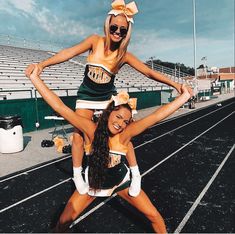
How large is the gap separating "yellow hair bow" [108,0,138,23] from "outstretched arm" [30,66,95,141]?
3.47ft

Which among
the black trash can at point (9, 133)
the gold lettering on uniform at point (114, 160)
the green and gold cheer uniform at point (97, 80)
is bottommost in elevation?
the black trash can at point (9, 133)

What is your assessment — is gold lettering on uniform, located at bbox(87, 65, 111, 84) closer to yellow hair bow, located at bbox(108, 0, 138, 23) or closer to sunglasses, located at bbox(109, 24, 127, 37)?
sunglasses, located at bbox(109, 24, 127, 37)

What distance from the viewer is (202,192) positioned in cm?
481

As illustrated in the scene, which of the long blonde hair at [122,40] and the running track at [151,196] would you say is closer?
the long blonde hair at [122,40]

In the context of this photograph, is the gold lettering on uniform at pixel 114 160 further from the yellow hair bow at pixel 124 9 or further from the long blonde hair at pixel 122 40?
the yellow hair bow at pixel 124 9

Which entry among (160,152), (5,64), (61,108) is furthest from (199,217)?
(5,64)

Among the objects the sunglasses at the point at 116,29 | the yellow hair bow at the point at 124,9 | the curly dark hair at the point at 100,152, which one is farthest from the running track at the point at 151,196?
the yellow hair bow at the point at 124,9

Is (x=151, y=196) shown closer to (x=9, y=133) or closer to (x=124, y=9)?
(x=124, y=9)

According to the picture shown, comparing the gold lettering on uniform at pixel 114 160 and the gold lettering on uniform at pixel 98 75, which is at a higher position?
the gold lettering on uniform at pixel 98 75

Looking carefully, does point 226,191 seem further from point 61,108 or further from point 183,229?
point 61,108

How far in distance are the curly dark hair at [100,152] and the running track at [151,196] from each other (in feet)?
4.49

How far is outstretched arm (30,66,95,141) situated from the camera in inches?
85.7

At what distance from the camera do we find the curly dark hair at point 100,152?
242cm

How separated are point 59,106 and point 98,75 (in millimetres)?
914
